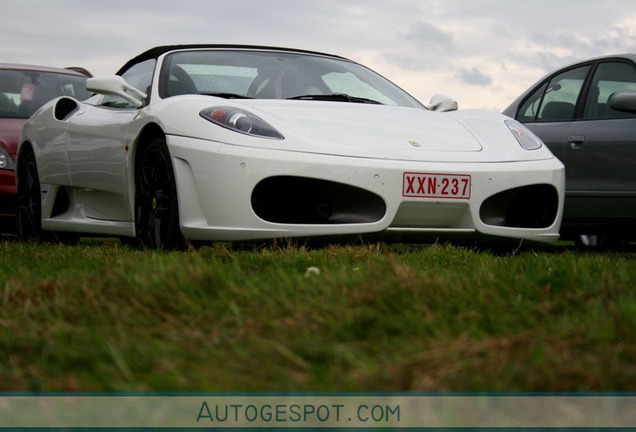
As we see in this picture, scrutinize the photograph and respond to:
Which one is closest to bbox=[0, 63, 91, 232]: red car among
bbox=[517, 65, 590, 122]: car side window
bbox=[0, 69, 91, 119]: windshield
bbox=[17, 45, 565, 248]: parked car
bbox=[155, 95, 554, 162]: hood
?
bbox=[0, 69, 91, 119]: windshield

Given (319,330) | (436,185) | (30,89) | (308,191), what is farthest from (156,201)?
(30,89)

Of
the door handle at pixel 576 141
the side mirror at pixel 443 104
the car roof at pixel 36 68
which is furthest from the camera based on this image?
the car roof at pixel 36 68

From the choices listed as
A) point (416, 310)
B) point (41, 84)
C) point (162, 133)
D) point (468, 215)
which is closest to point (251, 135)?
point (162, 133)

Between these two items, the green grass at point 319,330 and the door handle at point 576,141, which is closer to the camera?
the green grass at point 319,330

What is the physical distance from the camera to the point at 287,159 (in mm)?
4895

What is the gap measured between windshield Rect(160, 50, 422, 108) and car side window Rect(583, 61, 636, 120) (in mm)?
1446

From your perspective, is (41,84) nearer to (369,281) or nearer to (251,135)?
(251,135)

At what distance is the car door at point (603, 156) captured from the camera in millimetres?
6840

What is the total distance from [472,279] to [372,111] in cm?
254

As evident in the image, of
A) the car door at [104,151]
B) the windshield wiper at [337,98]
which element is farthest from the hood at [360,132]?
the car door at [104,151]

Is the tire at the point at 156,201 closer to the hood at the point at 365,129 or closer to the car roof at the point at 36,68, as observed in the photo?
the hood at the point at 365,129

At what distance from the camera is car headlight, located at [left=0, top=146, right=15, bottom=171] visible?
334 inches

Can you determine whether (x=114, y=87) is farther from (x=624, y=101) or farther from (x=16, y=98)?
(x=16, y=98)

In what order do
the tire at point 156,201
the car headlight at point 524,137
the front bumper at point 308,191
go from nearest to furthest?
the front bumper at point 308,191
the tire at point 156,201
the car headlight at point 524,137
